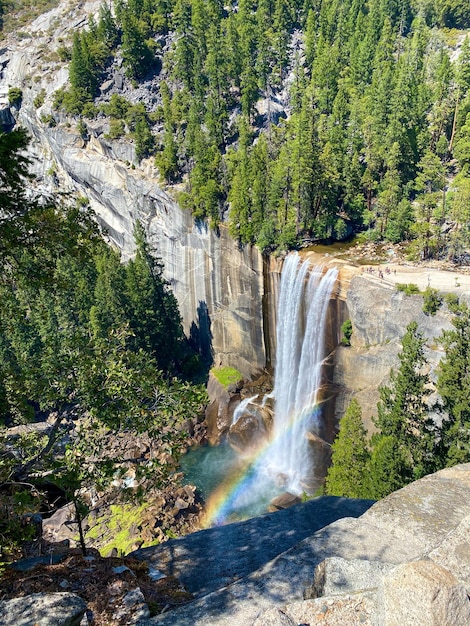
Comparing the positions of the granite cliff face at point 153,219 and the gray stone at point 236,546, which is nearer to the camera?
the gray stone at point 236,546

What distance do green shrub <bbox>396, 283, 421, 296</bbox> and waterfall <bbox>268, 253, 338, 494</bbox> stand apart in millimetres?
4975

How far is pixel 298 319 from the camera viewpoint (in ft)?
111

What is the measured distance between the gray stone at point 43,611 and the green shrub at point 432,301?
24073 mm

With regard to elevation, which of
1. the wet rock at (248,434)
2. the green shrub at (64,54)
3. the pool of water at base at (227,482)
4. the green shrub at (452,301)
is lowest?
the pool of water at base at (227,482)

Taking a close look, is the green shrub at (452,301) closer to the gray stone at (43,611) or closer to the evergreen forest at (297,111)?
the evergreen forest at (297,111)

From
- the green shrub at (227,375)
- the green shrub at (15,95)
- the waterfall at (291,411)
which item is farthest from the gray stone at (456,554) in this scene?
the green shrub at (15,95)

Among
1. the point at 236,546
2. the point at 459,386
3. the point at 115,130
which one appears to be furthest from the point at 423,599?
the point at 115,130

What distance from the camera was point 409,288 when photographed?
86.9 ft

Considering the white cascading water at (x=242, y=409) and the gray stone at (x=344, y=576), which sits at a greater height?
the gray stone at (x=344, y=576)

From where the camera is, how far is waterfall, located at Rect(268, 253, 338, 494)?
3147cm

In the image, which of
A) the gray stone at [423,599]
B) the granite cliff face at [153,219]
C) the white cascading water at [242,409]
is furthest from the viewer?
the granite cliff face at [153,219]

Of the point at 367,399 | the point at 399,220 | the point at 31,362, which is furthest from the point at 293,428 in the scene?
the point at 31,362

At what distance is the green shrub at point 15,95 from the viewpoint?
73500mm

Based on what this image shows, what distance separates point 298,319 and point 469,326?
50.9 feet
